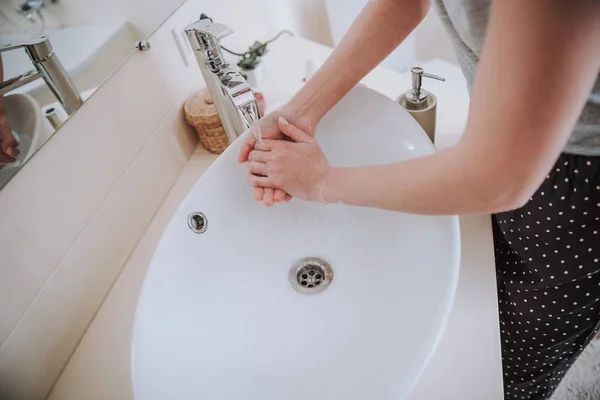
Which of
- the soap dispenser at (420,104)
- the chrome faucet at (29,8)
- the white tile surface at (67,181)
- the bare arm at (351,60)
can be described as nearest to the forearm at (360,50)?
the bare arm at (351,60)

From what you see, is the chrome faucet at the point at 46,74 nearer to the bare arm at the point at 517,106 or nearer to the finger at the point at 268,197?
the finger at the point at 268,197

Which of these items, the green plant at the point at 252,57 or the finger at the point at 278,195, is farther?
the green plant at the point at 252,57

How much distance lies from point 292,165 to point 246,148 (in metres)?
0.12

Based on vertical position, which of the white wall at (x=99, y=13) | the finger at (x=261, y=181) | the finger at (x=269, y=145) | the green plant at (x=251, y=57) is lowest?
the finger at (x=261, y=181)

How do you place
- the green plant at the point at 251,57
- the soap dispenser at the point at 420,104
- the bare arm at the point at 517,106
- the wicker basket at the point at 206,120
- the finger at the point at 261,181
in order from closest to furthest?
the bare arm at the point at 517,106 → the finger at the point at 261,181 → the soap dispenser at the point at 420,104 → the wicker basket at the point at 206,120 → the green plant at the point at 251,57

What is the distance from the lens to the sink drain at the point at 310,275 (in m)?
0.65

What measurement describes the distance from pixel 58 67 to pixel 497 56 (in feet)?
2.10

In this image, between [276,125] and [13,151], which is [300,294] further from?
[13,151]

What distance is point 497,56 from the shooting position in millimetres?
320

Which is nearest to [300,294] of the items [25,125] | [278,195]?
[278,195]

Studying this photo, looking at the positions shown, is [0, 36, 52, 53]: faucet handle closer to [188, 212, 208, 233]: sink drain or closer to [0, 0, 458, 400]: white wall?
[0, 0, 458, 400]: white wall

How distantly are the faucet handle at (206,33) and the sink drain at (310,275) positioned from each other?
0.39 meters

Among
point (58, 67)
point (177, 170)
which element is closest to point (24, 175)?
point (58, 67)

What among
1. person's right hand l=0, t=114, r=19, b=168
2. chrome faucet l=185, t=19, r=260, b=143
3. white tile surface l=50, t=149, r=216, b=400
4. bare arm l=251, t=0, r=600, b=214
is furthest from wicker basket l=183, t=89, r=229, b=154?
bare arm l=251, t=0, r=600, b=214
